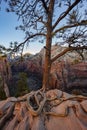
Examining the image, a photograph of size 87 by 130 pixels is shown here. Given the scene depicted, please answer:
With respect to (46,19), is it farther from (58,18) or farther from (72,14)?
(72,14)

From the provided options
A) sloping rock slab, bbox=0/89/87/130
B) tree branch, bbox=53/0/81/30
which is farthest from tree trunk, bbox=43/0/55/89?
sloping rock slab, bbox=0/89/87/130

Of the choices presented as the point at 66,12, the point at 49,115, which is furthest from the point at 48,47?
the point at 49,115

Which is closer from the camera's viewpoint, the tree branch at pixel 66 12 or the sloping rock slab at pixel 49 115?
the sloping rock slab at pixel 49 115

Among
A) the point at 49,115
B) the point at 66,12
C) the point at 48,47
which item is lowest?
the point at 49,115

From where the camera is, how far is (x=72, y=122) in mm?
3162

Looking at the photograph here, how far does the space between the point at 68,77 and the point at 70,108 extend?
17.6 meters

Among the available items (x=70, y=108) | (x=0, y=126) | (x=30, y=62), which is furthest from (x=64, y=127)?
(x=30, y=62)

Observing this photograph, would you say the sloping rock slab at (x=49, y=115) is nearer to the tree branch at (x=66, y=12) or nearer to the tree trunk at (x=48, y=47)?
the tree trunk at (x=48, y=47)

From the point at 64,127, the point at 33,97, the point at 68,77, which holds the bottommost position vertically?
the point at 68,77

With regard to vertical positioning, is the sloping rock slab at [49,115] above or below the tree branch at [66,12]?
below

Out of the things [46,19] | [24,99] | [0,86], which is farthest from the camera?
[0,86]

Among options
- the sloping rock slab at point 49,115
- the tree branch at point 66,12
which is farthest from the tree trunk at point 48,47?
the sloping rock slab at point 49,115

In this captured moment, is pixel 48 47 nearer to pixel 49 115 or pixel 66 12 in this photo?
pixel 66 12

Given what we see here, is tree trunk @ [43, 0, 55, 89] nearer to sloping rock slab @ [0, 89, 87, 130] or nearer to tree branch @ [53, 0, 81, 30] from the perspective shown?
tree branch @ [53, 0, 81, 30]
